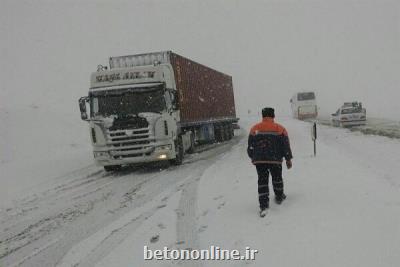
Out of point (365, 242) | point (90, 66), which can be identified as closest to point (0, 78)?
point (90, 66)

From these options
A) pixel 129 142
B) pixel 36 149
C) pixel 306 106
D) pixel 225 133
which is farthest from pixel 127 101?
pixel 306 106

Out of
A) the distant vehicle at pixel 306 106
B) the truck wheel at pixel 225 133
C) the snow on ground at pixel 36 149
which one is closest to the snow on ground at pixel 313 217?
the snow on ground at pixel 36 149

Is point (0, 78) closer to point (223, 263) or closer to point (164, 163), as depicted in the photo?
point (164, 163)

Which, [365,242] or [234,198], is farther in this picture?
[234,198]

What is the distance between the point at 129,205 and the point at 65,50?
100350 mm

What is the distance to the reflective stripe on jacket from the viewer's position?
22.4 ft

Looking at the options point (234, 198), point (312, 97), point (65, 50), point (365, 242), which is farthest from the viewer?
point (65, 50)

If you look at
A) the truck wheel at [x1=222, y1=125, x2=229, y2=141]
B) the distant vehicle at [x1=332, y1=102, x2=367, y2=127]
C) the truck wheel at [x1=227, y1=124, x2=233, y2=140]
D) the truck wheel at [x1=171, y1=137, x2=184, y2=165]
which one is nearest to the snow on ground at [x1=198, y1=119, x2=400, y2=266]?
the truck wheel at [x1=171, y1=137, x2=184, y2=165]

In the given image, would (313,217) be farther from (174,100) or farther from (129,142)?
Result: (174,100)

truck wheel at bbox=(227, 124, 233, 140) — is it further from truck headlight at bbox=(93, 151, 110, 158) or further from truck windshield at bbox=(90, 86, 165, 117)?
truck headlight at bbox=(93, 151, 110, 158)

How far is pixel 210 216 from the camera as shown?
24.7ft

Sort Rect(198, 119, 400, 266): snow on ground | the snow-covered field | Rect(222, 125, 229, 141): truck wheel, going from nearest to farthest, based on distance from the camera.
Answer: Rect(198, 119, 400, 266): snow on ground
the snow-covered field
Rect(222, 125, 229, 141): truck wheel

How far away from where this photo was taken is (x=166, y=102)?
13492mm

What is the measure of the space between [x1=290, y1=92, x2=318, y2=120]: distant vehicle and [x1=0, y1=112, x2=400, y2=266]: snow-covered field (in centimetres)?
3158
